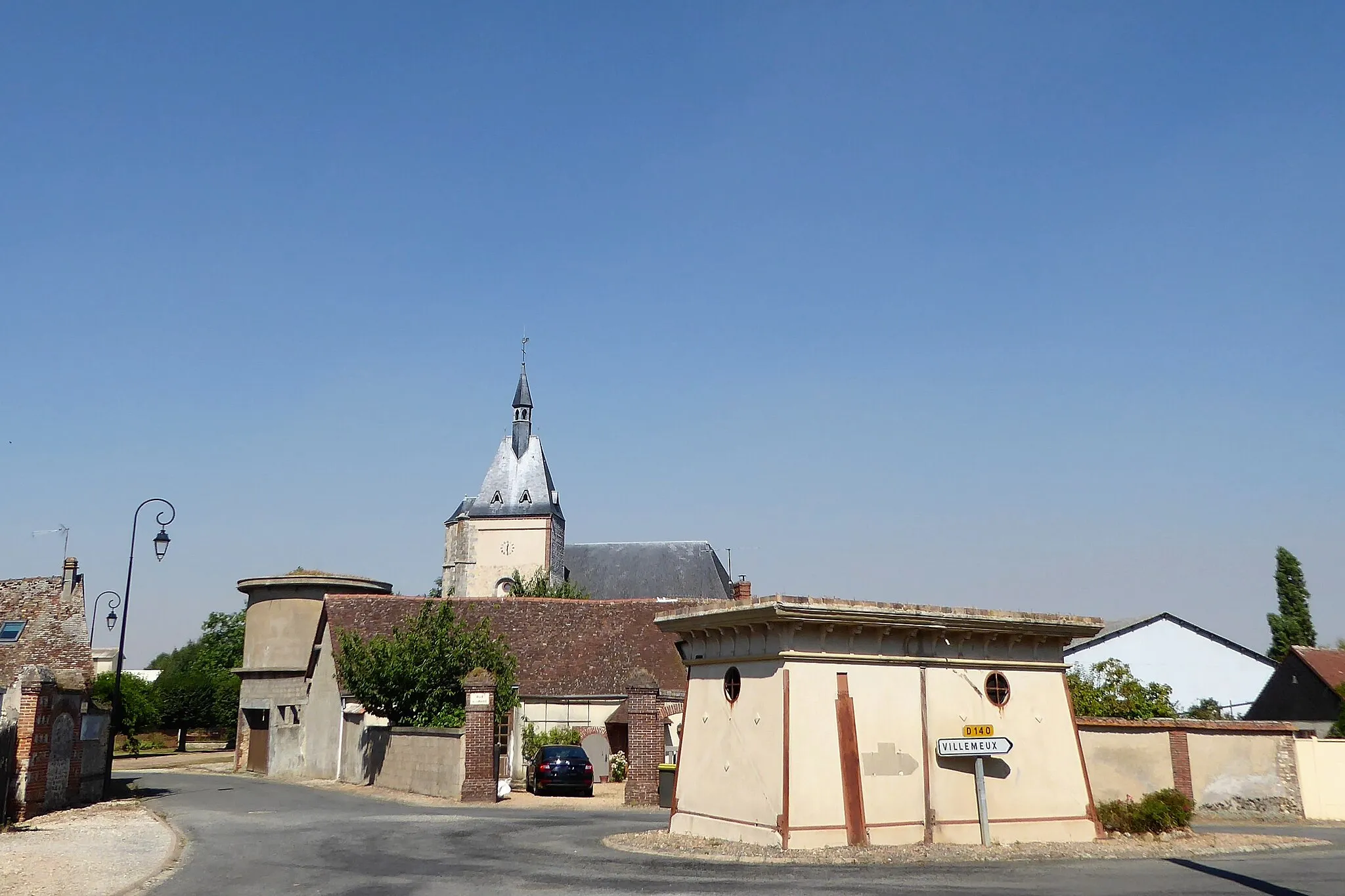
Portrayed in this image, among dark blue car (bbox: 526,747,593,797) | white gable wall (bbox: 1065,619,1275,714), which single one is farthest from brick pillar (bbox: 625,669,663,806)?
white gable wall (bbox: 1065,619,1275,714)

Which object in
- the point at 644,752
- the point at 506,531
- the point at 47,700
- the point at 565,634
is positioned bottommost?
the point at 644,752

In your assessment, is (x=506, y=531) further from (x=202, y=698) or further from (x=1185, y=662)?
(x=1185, y=662)

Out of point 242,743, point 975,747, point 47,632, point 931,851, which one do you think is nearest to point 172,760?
point 242,743

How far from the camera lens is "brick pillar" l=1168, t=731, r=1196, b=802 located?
22375 millimetres

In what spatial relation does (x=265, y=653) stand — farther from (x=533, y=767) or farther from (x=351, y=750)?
(x=533, y=767)

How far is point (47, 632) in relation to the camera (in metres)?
24.9

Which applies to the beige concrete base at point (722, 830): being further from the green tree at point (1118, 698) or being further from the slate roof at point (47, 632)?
the slate roof at point (47, 632)

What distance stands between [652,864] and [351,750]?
72.0ft

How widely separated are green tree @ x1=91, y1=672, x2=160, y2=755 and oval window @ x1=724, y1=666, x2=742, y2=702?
44991 mm

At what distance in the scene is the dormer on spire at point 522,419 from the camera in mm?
71500

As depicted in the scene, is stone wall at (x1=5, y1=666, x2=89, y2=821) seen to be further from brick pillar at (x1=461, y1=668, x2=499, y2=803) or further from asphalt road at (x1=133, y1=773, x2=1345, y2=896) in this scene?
brick pillar at (x1=461, y1=668, x2=499, y2=803)

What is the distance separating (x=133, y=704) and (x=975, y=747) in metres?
55.4

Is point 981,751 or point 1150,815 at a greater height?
point 981,751

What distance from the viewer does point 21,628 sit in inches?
979
